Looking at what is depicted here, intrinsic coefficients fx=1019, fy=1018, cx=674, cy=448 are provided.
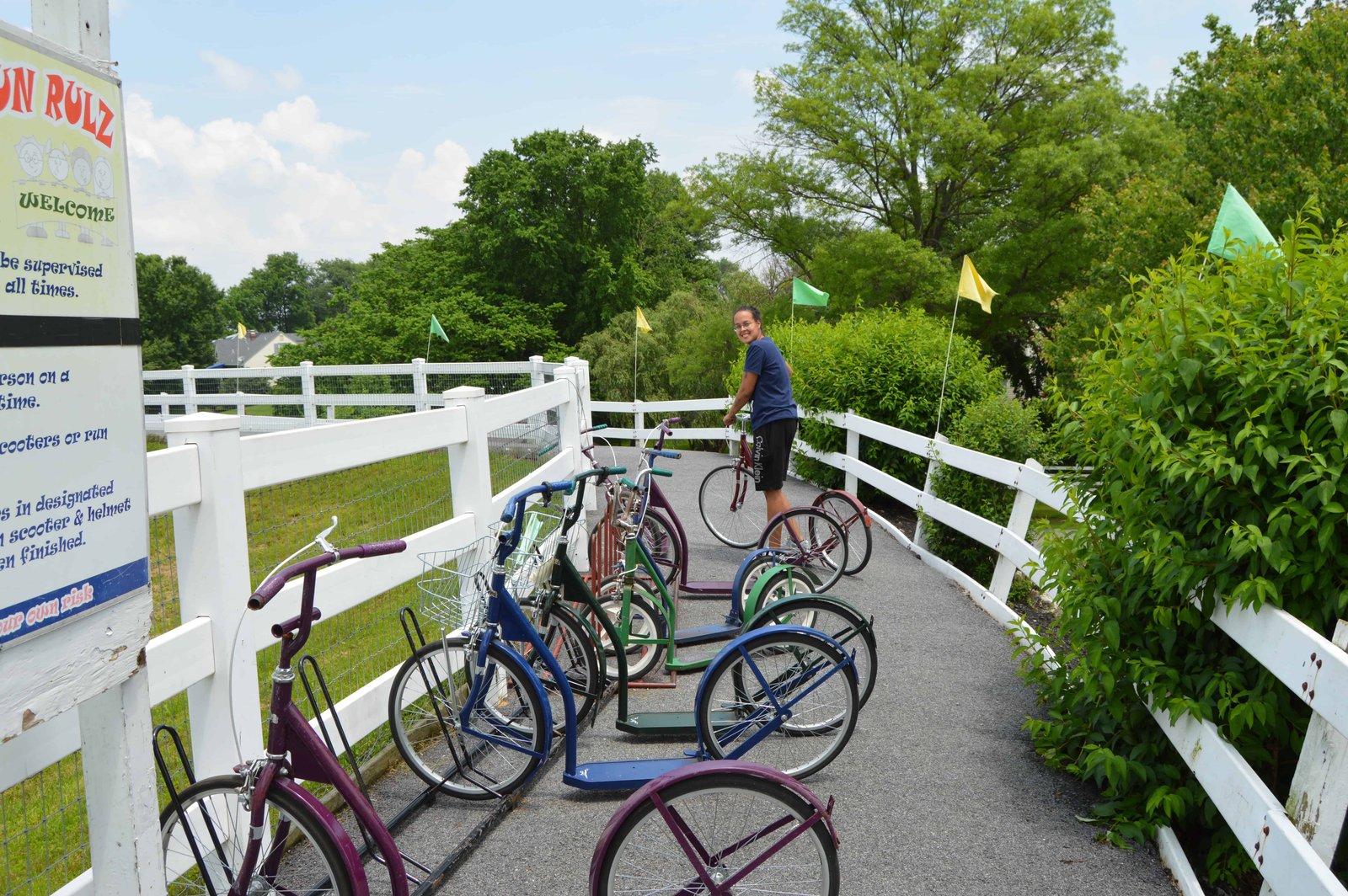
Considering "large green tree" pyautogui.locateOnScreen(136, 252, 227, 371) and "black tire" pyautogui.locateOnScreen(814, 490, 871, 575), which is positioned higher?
"large green tree" pyautogui.locateOnScreen(136, 252, 227, 371)

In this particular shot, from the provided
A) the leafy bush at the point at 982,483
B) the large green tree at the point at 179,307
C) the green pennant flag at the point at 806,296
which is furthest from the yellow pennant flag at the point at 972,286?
the large green tree at the point at 179,307

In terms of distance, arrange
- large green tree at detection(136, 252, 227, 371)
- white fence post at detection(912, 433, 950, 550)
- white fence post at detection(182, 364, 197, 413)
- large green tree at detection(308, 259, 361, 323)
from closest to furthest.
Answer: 1. white fence post at detection(912, 433, 950, 550)
2. white fence post at detection(182, 364, 197, 413)
3. large green tree at detection(136, 252, 227, 371)
4. large green tree at detection(308, 259, 361, 323)

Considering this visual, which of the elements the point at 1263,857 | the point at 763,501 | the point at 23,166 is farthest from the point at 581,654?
the point at 763,501

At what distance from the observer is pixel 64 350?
82.4 inches

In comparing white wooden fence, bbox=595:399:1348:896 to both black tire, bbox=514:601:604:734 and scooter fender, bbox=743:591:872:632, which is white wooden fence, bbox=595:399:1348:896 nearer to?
scooter fender, bbox=743:591:872:632

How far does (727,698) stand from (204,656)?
2130mm

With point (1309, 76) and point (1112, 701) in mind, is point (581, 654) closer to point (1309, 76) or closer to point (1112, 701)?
point (1112, 701)

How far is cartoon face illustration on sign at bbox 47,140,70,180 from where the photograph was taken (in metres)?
2.03

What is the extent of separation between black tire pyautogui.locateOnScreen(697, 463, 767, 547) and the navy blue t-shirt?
4.23 feet

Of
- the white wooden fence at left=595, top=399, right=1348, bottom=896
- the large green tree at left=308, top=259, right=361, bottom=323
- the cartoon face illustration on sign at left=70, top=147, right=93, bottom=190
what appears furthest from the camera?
the large green tree at left=308, top=259, right=361, bottom=323

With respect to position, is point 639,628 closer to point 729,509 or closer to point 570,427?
point 570,427

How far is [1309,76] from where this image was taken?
19.4 meters

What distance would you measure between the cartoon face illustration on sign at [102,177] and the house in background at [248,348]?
9310 centimetres

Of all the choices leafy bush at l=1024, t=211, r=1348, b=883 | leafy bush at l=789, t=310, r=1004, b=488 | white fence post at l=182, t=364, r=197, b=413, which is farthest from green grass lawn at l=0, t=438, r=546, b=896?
white fence post at l=182, t=364, r=197, b=413
